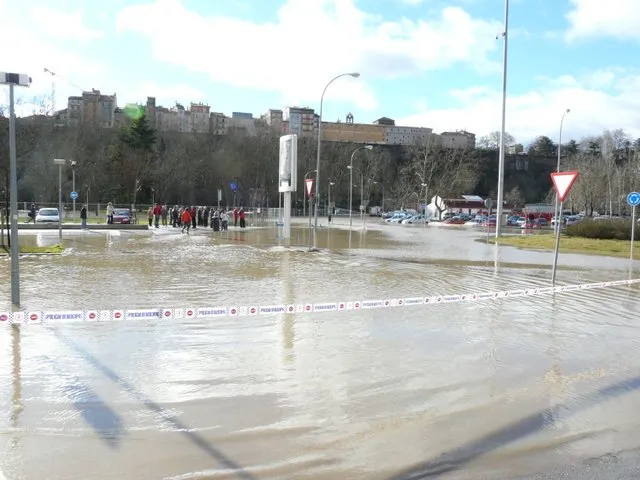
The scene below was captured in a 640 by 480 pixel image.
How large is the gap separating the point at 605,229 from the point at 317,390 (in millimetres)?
31322

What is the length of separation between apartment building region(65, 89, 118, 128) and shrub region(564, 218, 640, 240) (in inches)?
3392

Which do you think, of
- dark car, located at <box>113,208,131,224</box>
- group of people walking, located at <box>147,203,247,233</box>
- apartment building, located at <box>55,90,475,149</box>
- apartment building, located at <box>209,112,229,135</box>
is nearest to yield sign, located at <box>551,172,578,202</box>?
group of people walking, located at <box>147,203,247,233</box>

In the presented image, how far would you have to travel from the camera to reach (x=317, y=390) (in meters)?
5.78

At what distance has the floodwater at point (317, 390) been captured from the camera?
4242mm

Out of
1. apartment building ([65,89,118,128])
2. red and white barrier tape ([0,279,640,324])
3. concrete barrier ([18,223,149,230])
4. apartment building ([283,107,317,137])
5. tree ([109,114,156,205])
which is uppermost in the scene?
apartment building ([283,107,317,137])

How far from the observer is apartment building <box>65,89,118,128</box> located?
99.9 metres

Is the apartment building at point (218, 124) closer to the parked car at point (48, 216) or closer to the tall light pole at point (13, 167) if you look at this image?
the parked car at point (48, 216)

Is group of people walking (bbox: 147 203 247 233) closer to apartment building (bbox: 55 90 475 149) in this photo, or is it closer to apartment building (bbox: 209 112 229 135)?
apartment building (bbox: 55 90 475 149)

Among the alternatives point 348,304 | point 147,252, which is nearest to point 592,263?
point 348,304

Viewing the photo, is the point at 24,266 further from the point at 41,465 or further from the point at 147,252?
the point at 41,465

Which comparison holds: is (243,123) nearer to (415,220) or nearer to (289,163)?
(415,220)

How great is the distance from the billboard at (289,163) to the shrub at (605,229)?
1881 cm

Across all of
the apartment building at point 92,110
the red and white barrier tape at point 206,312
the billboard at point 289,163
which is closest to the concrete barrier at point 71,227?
the billboard at point 289,163

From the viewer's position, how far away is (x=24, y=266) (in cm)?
1588
